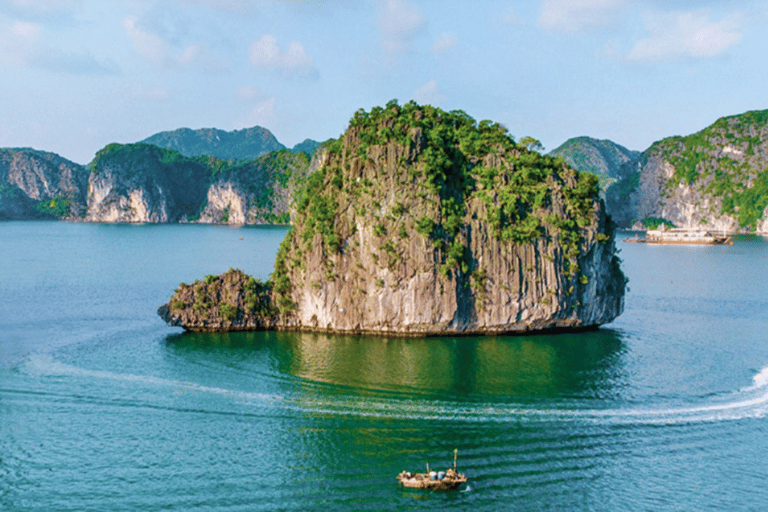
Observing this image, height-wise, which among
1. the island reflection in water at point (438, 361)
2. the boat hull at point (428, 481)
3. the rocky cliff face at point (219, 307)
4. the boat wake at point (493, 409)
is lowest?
the boat hull at point (428, 481)

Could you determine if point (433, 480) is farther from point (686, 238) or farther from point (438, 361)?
point (686, 238)

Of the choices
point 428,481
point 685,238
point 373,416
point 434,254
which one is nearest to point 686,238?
point 685,238

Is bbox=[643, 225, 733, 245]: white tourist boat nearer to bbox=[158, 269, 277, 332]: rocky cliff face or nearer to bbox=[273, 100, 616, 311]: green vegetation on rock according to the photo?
bbox=[273, 100, 616, 311]: green vegetation on rock

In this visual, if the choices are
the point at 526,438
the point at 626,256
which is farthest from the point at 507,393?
the point at 626,256

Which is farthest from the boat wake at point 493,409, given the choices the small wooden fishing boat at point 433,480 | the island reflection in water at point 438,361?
the small wooden fishing boat at point 433,480

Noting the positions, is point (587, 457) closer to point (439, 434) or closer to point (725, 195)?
point (439, 434)

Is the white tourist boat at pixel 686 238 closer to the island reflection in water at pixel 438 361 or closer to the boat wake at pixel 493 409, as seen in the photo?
the island reflection in water at pixel 438 361
